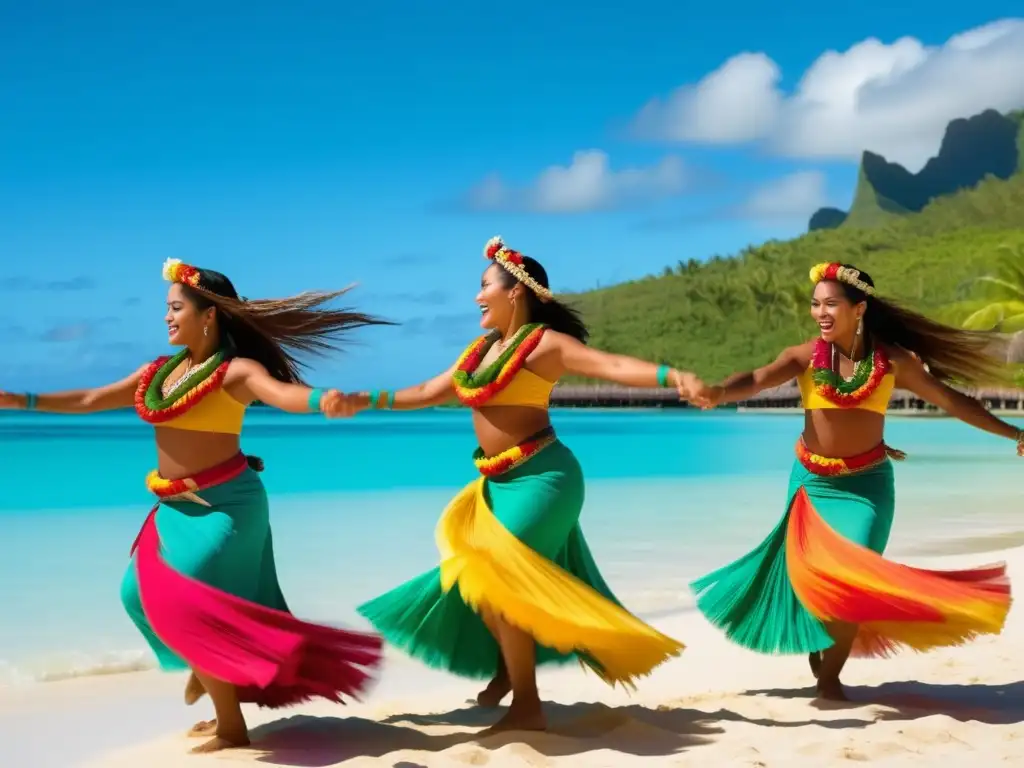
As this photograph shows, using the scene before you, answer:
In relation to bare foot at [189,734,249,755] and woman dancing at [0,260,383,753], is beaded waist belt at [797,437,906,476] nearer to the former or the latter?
woman dancing at [0,260,383,753]

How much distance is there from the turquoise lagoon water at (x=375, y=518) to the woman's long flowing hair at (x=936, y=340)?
2900 millimetres

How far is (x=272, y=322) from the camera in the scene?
14.7ft

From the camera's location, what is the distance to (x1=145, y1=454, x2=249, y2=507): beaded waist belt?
420 cm

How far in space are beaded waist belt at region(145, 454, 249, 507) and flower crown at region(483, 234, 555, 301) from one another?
3.96 ft

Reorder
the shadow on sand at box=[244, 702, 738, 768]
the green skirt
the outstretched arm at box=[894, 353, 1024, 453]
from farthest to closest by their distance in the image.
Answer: the outstretched arm at box=[894, 353, 1024, 453]
the shadow on sand at box=[244, 702, 738, 768]
the green skirt

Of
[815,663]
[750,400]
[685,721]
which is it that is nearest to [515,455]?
[685,721]

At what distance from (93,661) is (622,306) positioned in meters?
92.7

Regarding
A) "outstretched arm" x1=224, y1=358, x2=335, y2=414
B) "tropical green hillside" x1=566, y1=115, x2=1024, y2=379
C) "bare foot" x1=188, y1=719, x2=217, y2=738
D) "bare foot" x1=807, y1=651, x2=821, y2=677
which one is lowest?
"bare foot" x1=807, y1=651, x2=821, y2=677

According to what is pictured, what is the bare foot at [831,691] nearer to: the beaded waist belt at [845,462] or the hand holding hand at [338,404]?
the beaded waist belt at [845,462]

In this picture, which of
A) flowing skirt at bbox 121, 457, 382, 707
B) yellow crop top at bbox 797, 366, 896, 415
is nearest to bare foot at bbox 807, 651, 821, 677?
yellow crop top at bbox 797, 366, 896, 415

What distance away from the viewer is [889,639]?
502 cm

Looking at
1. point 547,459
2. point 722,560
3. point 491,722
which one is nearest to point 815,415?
point 547,459

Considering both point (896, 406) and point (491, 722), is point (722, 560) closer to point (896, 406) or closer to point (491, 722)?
point (491, 722)

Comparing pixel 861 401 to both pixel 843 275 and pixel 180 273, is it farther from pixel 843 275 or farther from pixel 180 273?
pixel 180 273
